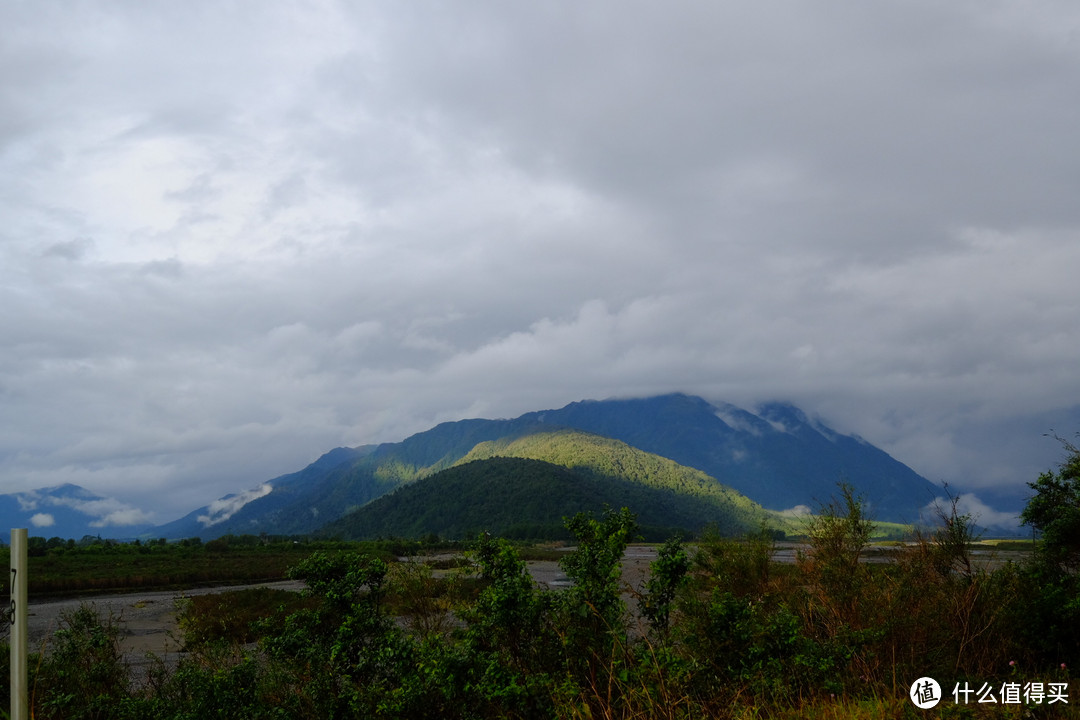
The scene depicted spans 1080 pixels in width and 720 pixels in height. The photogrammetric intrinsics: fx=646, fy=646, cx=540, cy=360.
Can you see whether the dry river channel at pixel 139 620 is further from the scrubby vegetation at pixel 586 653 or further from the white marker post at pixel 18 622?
the white marker post at pixel 18 622

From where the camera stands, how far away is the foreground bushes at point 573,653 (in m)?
7.82

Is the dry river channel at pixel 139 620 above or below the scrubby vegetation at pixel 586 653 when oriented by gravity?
below

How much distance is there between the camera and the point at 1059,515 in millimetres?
15352

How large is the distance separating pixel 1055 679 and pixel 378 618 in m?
10.3

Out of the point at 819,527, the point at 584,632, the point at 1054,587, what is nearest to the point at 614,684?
the point at 584,632

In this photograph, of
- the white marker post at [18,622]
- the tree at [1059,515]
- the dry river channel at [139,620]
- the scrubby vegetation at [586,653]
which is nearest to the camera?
the white marker post at [18,622]

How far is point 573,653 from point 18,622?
584 centimetres

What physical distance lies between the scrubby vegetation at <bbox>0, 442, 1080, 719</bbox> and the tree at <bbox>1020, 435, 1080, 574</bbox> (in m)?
2.85

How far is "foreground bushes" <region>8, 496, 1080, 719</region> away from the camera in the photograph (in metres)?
7.82

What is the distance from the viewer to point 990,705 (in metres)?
7.41

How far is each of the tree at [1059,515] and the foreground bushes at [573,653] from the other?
3687mm

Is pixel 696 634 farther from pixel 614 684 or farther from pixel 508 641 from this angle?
→ pixel 508 641

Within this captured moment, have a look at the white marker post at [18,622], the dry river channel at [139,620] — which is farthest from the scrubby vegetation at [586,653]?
the dry river channel at [139,620]

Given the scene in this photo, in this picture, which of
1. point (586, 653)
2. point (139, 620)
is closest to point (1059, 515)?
point (586, 653)
